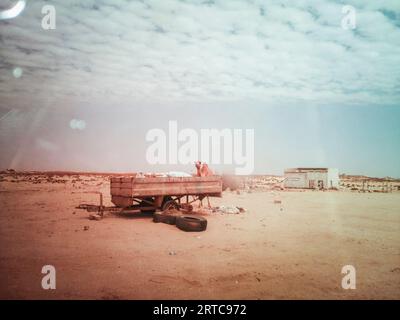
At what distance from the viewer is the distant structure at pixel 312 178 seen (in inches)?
1604

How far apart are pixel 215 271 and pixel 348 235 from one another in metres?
6.20

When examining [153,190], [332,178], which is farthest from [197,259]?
[332,178]

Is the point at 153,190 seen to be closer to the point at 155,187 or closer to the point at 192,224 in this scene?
the point at 155,187

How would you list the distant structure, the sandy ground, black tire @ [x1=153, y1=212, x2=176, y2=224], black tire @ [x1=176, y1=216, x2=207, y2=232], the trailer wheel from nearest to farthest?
the sandy ground, black tire @ [x1=176, y1=216, x2=207, y2=232], black tire @ [x1=153, y1=212, x2=176, y2=224], the trailer wheel, the distant structure

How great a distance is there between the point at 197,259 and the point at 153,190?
5.84 metres

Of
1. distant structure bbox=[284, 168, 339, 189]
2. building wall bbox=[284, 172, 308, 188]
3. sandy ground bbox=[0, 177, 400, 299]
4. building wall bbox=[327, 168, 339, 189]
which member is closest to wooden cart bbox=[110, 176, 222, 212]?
sandy ground bbox=[0, 177, 400, 299]

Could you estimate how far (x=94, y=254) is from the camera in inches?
320

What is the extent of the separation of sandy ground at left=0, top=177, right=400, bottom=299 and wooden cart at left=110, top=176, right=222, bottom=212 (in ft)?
2.61

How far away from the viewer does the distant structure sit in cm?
4075

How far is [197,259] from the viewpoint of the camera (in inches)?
307

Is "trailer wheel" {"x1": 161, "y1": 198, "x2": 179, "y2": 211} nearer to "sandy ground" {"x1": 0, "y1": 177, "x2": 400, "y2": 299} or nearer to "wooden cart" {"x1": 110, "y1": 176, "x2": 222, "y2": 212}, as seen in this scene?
"wooden cart" {"x1": 110, "y1": 176, "x2": 222, "y2": 212}
